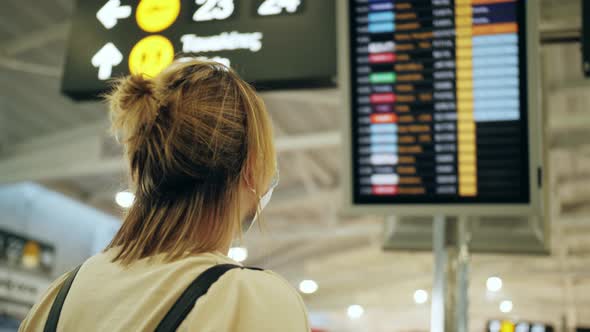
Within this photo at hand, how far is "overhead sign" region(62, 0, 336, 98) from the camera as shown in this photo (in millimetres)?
3205

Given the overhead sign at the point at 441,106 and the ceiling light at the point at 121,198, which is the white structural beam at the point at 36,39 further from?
the overhead sign at the point at 441,106

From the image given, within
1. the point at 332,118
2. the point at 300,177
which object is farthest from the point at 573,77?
the point at 300,177

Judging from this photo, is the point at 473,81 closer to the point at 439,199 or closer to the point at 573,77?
the point at 439,199

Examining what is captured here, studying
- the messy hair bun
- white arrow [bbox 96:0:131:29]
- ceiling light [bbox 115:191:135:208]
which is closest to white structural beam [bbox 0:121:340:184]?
ceiling light [bbox 115:191:135:208]

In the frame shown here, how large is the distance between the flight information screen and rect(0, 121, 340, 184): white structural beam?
8423 mm

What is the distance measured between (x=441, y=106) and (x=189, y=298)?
6.34ft

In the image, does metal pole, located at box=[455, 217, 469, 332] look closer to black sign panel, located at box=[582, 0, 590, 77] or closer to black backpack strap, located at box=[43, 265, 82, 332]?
black sign panel, located at box=[582, 0, 590, 77]

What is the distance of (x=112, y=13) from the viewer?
11.7 feet

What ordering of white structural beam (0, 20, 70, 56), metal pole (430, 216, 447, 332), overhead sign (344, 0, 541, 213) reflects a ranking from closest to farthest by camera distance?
metal pole (430, 216, 447, 332) < overhead sign (344, 0, 541, 213) < white structural beam (0, 20, 70, 56)

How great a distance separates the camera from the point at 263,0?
3348mm

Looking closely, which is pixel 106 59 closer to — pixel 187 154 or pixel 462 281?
pixel 462 281

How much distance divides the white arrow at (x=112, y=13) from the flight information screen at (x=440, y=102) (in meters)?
1.11

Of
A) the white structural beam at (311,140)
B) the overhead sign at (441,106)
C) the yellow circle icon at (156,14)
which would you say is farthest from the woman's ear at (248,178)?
the white structural beam at (311,140)

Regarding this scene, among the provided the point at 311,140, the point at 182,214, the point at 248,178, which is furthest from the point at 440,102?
the point at 311,140
